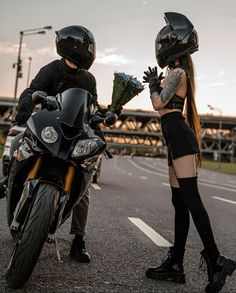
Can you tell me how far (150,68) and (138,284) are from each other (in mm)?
1674

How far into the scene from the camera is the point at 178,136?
3.45m

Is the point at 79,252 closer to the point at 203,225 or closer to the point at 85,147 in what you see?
the point at 203,225

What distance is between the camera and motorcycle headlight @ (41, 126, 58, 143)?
300 centimetres

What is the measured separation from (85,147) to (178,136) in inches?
30.7

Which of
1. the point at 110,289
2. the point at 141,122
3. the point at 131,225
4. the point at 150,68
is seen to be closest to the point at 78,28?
the point at 150,68

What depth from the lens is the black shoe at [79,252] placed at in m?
3.92

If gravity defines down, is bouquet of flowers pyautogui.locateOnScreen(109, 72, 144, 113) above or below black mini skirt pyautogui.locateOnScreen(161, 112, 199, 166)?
above

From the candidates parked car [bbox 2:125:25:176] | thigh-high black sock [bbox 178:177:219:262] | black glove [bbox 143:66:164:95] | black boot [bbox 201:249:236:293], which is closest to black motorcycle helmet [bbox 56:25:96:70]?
black glove [bbox 143:66:164:95]

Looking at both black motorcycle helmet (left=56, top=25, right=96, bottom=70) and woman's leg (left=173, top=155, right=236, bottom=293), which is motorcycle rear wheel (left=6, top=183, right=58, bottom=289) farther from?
black motorcycle helmet (left=56, top=25, right=96, bottom=70)

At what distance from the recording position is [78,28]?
3.71m

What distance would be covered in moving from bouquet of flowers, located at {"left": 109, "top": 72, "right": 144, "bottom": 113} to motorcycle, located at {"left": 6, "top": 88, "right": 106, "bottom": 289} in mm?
429

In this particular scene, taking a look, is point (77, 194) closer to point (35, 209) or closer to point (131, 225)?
point (35, 209)

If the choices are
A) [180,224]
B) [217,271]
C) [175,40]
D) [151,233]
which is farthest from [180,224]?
[151,233]

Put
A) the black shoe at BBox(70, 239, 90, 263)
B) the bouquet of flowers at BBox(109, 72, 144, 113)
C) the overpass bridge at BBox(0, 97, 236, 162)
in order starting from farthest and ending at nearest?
1. the overpass bridge at BBox(0, 97, 236, 162)
2. the black shoe at BBox(70, 239, 90, 263)
3. the bouquet of flowers at BBox(109, 72, 144, 113)
